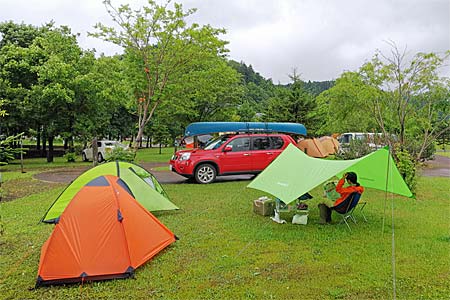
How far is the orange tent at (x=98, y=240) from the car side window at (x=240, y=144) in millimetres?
6588

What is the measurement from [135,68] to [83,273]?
13.5 meters

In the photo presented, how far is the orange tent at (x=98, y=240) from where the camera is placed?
4.27 metres

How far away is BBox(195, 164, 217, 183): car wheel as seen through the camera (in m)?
11.3

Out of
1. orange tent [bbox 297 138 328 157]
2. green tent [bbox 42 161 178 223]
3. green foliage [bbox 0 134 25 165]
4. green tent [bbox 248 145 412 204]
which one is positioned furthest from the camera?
orange tent [bbox 297 138 328 157]

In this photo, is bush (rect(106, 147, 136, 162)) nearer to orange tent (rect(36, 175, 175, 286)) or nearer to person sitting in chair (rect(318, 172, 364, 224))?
orange tent (rect(36, 175, 175, 286))

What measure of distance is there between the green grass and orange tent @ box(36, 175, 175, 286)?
16cm

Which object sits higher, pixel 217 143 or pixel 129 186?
pixel 217 143

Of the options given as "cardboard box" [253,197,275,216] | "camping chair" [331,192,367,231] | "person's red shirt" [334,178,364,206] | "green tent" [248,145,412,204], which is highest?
"green tent" [248,145,412,204]

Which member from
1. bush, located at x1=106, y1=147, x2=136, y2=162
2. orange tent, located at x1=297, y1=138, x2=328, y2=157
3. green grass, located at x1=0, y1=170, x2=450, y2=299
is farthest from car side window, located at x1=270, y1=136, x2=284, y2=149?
orange tent, located at x1=297, y1=138, x2=328, y2=157

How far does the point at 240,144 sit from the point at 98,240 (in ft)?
24.6

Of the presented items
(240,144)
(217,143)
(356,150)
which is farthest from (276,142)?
(356,150)

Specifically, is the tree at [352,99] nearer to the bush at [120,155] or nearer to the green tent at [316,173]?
the green tent at [316,173]

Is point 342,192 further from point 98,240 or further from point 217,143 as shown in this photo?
point 217,143

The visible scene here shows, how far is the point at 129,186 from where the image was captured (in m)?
6.74
